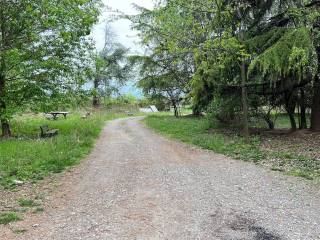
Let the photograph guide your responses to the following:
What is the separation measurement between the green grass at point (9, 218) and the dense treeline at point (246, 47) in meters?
8.59

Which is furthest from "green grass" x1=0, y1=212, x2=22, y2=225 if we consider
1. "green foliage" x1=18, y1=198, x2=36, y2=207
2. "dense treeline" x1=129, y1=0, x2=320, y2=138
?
"dense treeline" x1=129, y1=0, x2=320, y2=138

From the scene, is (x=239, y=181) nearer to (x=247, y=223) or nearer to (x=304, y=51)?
Answer: (x=247, y=223)

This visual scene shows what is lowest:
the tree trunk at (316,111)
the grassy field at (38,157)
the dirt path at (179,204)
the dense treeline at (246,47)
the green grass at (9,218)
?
the dirt path at (179,204)

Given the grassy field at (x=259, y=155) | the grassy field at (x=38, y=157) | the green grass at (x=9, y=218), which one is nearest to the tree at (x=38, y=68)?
the grassy field at (x=38, y=157)

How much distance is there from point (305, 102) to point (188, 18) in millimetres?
7466

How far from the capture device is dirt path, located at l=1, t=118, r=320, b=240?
18.8 feet

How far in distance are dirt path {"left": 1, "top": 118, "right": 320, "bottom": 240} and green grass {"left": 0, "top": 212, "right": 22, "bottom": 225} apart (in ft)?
0.82

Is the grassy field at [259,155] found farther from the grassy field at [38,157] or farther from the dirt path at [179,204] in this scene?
the grassy field at [38,157]

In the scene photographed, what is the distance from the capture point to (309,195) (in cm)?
785

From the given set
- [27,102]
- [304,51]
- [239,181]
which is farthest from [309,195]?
[27,102]

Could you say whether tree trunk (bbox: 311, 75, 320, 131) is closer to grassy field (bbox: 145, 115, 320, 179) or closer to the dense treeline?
the dense treeline

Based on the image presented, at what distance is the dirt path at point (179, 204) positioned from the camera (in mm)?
5723

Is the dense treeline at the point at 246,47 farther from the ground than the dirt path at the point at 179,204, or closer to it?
farther from the ground

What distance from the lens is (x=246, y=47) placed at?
14523 millimetres
